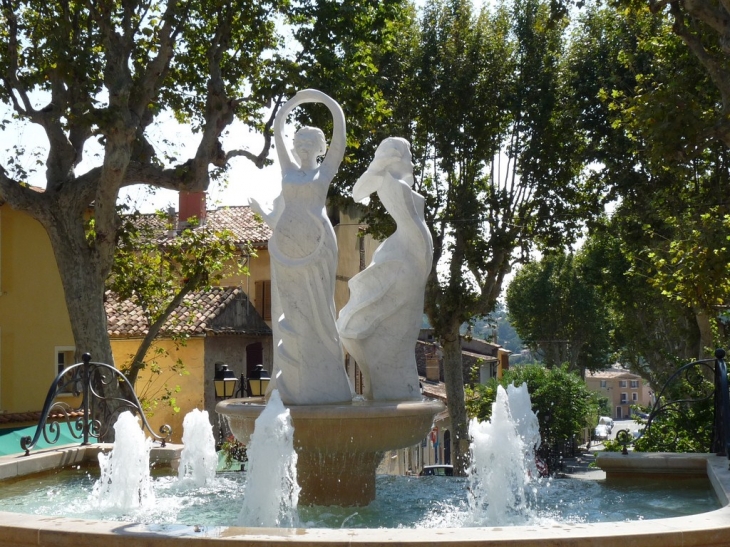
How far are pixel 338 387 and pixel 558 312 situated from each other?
4567 cm

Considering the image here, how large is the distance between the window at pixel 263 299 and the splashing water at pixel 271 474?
26672 mm

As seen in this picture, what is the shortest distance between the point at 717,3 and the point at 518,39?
43.6ft

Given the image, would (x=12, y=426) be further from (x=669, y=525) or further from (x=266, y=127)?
(x=669, y=525)

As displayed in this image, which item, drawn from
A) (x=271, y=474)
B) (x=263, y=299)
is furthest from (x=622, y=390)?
(x=271, y=474)

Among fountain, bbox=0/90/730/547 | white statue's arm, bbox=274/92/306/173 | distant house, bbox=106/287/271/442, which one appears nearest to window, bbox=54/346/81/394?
distant house, bbox=106/287/271/442

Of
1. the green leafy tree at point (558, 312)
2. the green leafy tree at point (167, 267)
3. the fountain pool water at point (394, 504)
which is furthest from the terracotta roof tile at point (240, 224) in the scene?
the fountain pool water at point (394, 504)

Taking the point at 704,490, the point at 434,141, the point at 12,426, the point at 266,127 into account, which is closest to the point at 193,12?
the point at 266,127

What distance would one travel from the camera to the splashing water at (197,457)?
33.1ft

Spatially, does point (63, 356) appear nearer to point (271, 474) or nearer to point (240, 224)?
point (240, 224)

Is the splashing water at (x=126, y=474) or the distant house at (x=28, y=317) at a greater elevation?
the distant house at (x=28, y=317)

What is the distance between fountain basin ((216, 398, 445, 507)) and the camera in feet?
26.2

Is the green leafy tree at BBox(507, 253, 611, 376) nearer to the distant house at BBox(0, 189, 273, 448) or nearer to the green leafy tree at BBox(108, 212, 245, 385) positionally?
the distant house at BBox(0, 189, 273, 448)

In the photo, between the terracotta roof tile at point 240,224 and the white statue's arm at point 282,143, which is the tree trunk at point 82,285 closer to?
the white statue's arm at point 282,143

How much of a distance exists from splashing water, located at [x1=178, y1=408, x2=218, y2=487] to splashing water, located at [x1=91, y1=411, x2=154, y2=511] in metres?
0.96
